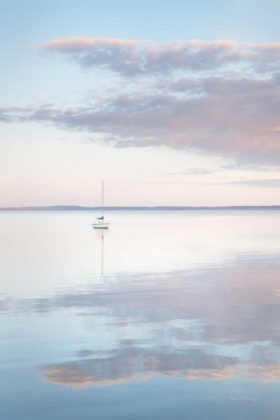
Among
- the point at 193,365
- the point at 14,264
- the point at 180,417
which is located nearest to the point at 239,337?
the point at 193,365

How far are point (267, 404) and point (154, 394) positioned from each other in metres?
2.10

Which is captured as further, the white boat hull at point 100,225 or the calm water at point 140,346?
the white boat hull at point 100,225

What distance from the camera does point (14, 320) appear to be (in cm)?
1712

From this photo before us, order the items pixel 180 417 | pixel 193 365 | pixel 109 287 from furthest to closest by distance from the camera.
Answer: pixel 109 287 < pixel 193 365 < pixel 180 417

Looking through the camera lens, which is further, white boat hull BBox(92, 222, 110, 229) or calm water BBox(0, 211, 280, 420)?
white boat hull BBox(92, 222, 110, 229)

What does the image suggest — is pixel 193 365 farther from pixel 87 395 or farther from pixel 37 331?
pixel 37 331

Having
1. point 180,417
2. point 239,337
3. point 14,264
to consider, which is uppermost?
point 14,264

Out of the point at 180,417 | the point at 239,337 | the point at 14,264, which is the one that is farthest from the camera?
the point at 14,264

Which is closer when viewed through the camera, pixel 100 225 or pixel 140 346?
pixel 140 346

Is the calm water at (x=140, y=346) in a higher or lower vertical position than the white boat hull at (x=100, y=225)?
lower

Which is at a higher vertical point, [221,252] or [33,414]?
[221,252]

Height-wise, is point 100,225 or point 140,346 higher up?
point 100,225

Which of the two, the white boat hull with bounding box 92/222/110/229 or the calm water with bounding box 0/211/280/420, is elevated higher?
the white boat hull with bounding box 92/222/110/229

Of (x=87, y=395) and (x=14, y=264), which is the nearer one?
(x=87, y=395)
